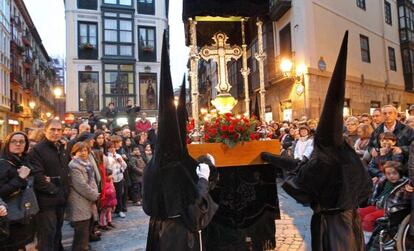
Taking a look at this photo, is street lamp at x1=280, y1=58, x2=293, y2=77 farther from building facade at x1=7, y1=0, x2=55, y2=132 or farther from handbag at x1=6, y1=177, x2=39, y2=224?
building facade at x1=7, y1=0, x2=55, y2=132

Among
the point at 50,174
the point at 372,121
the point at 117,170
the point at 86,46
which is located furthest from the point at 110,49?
the point at 50,174

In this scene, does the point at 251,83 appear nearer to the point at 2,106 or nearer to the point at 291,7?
the point at 291,7

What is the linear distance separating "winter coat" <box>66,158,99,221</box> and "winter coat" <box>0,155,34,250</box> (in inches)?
30.0

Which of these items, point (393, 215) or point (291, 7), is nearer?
point (393, 215)

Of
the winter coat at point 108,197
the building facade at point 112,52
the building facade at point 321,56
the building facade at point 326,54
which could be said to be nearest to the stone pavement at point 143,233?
the winter coat at point 108,197

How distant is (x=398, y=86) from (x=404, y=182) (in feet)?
71.9

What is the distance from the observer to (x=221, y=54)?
6.61 m

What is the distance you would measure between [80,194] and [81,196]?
37 millimetres

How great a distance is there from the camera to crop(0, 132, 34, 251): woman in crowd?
441 cm

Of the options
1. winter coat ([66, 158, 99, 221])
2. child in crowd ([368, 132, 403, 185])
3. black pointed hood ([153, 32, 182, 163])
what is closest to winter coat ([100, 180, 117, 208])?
winter coat ([66, 158, 99, 221])

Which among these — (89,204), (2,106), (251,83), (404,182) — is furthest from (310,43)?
(2,106)

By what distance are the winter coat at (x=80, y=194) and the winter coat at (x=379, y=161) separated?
4.63 meters

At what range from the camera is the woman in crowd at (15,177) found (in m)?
4.41

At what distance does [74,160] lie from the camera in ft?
18.7
